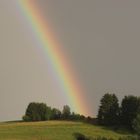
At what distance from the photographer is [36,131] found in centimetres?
13138

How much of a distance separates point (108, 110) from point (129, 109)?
6077mm

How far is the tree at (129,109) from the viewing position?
5999 inches

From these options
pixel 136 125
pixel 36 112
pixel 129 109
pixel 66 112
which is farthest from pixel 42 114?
pixel 136 125

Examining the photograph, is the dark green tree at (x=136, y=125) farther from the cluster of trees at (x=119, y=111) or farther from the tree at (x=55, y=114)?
the tree at (x=55, y=114)

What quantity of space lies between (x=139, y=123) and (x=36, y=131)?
29975 mm

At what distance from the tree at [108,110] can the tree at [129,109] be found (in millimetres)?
2064

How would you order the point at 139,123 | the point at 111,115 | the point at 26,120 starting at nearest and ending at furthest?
the point at 139,123
the point at 111,115
the point at 26,120

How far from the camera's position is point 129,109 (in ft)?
511

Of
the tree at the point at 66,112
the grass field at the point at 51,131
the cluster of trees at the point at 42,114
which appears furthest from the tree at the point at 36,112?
the grass field at the point at 51,131

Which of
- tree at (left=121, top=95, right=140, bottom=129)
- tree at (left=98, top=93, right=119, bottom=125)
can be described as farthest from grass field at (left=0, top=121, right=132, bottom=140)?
tree at (left=121, top=95, right=140, bottom=129)

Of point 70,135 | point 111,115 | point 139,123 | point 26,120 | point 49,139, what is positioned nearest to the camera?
point 49,139

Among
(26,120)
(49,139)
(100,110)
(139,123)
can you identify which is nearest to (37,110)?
(26,120)

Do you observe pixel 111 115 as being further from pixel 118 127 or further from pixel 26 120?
pixel 26 120

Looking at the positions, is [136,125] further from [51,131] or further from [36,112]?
[36,112]
